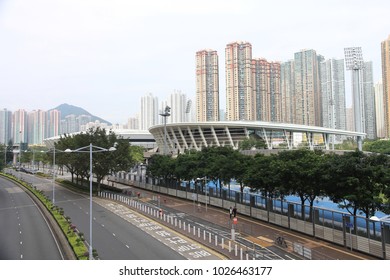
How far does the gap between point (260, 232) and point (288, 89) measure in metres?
99.3

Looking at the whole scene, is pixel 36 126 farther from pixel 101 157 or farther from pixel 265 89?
pixel 101 157

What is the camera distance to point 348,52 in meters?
65.7

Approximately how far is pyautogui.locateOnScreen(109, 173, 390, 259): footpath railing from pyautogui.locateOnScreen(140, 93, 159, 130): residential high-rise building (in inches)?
5126

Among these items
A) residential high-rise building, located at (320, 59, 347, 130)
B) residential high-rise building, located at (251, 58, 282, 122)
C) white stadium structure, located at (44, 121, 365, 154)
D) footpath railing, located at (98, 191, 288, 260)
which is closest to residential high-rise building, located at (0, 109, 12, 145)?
white stadium structure, located at (44, 121, 365, 154)

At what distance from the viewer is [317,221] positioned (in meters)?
19.8

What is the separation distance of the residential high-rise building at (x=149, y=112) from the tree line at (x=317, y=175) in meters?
128

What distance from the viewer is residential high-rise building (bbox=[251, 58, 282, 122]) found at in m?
102

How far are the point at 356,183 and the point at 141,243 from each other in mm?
13408

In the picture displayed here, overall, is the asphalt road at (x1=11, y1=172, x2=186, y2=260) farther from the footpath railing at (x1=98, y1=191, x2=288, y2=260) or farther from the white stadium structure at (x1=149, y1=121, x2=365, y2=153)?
the white stadium structure at (x1=149, y1=121, x2=365, y2=153)

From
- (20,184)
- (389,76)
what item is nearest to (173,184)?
(20,184)

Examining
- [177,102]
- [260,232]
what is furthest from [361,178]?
[177,102]

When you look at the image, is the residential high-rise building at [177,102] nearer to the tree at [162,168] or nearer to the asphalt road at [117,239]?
the tree at [162,168]

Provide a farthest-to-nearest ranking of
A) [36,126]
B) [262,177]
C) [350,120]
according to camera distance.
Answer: [350,120], [36,126], [262,177]

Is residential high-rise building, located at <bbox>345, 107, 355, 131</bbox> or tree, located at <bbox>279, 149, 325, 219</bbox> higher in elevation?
residential high-rise building, located at <bbox>345, 107, 355, 131</bbox>
